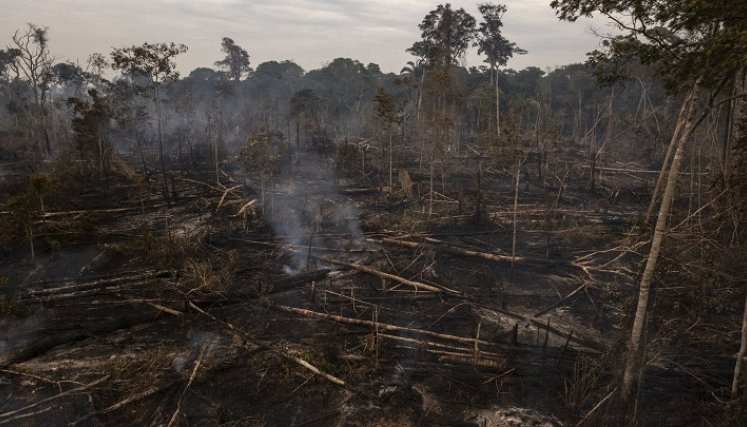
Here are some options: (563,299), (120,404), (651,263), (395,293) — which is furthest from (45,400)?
(563,299)

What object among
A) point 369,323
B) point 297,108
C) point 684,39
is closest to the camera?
point 684,39

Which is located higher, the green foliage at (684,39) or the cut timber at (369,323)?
the green foliage at (684,39)

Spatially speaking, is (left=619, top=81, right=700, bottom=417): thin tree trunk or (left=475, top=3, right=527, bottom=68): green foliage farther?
(left=475, top=3, right=527, bottom=68): green foliage

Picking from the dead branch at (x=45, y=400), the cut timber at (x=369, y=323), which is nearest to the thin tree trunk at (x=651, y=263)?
the cut timber at (x=369, y=323)

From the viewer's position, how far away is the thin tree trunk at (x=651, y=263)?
23.6 ft

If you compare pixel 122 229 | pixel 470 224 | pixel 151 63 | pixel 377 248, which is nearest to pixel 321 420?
pixel 377 248

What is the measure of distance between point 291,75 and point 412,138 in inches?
1958

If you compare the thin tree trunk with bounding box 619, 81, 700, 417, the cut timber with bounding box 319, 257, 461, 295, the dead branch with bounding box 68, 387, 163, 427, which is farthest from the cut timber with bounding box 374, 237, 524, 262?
the dead branch with bounding box 68, 387, 163, 427

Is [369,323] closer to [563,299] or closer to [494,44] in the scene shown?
[563,299]

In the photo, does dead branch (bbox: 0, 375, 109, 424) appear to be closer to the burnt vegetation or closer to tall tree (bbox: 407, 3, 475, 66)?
the burnt vegetation

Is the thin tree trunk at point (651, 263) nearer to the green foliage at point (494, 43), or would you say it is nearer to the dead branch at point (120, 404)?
the dead branch at point (120, 404)

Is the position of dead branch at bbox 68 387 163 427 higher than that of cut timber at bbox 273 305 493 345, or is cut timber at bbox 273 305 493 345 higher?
cut timber at bbox 273 305 493 345

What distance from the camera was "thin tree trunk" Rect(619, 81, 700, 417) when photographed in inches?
283

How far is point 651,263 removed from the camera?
7.78 m
